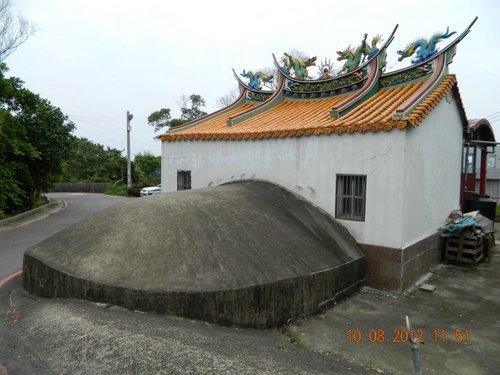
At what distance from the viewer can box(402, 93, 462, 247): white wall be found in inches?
325

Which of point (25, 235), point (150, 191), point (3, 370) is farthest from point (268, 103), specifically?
point (150, 191)


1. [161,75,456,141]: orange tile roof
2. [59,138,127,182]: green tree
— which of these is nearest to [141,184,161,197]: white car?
[59,138,127,182]: green tree

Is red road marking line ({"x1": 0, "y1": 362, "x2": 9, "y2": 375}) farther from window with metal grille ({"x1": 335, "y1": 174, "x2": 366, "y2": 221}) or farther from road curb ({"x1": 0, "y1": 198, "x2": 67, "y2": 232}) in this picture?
road curb ({"x1": 0, "y1": 198, "x2": 67, "y2": 232})

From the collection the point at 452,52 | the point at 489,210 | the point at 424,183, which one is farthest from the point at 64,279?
the point at 489,210

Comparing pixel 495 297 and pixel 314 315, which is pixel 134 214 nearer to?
pixel 314 315

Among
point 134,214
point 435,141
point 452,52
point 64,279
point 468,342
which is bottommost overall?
point 468,342

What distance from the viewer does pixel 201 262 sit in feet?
19.1

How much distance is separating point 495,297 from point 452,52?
6208mm

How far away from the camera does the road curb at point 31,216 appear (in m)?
15.8

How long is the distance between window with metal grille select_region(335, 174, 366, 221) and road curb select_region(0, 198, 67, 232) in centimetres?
1351

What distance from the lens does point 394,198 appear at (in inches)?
317

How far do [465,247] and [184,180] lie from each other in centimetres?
893

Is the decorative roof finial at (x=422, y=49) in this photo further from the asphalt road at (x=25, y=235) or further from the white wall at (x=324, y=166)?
the asphalt road at (x=25, y=235)

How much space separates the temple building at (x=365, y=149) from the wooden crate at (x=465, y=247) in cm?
41
